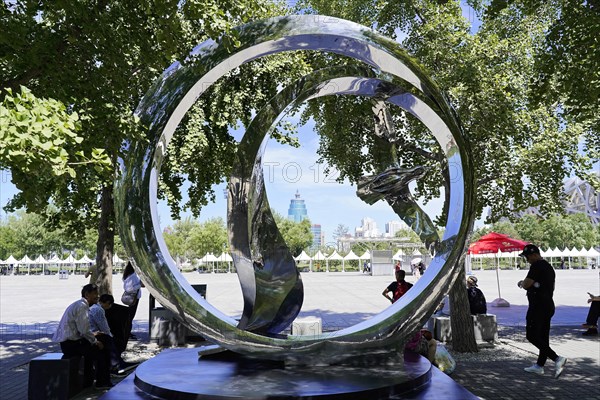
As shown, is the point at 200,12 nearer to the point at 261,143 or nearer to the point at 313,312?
the point at 261,143

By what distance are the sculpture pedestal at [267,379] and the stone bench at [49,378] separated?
122 centimetres

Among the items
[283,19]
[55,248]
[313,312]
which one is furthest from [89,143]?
[55,248]

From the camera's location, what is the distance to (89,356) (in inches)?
287

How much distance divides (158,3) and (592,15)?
5307 millimetres

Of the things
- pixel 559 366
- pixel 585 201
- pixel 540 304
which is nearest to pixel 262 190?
pixel 540 304

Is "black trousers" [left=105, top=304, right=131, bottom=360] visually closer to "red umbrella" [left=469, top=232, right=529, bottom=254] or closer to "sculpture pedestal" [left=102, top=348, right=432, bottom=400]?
"sculpture pedestal" [left=102, top=348, right=432, bottom=400]

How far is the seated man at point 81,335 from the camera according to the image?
6.88 m

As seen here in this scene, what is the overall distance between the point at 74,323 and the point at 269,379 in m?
3.38

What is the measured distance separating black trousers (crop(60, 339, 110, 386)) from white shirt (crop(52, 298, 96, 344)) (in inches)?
4.0

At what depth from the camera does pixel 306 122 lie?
14.2 m

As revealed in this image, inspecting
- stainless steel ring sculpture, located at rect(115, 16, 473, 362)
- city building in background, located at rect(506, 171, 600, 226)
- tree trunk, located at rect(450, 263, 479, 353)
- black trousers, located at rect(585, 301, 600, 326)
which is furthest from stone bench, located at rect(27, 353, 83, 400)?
city building in background, located at rect(506, 171, 600, 226)

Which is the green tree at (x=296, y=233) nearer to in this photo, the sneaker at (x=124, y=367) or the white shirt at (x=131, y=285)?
the white shirt at (x=131, y=285)

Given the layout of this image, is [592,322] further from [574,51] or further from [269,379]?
[269,379]

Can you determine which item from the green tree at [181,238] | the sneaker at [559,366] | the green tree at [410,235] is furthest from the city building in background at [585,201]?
the sneaker at [559,366]
